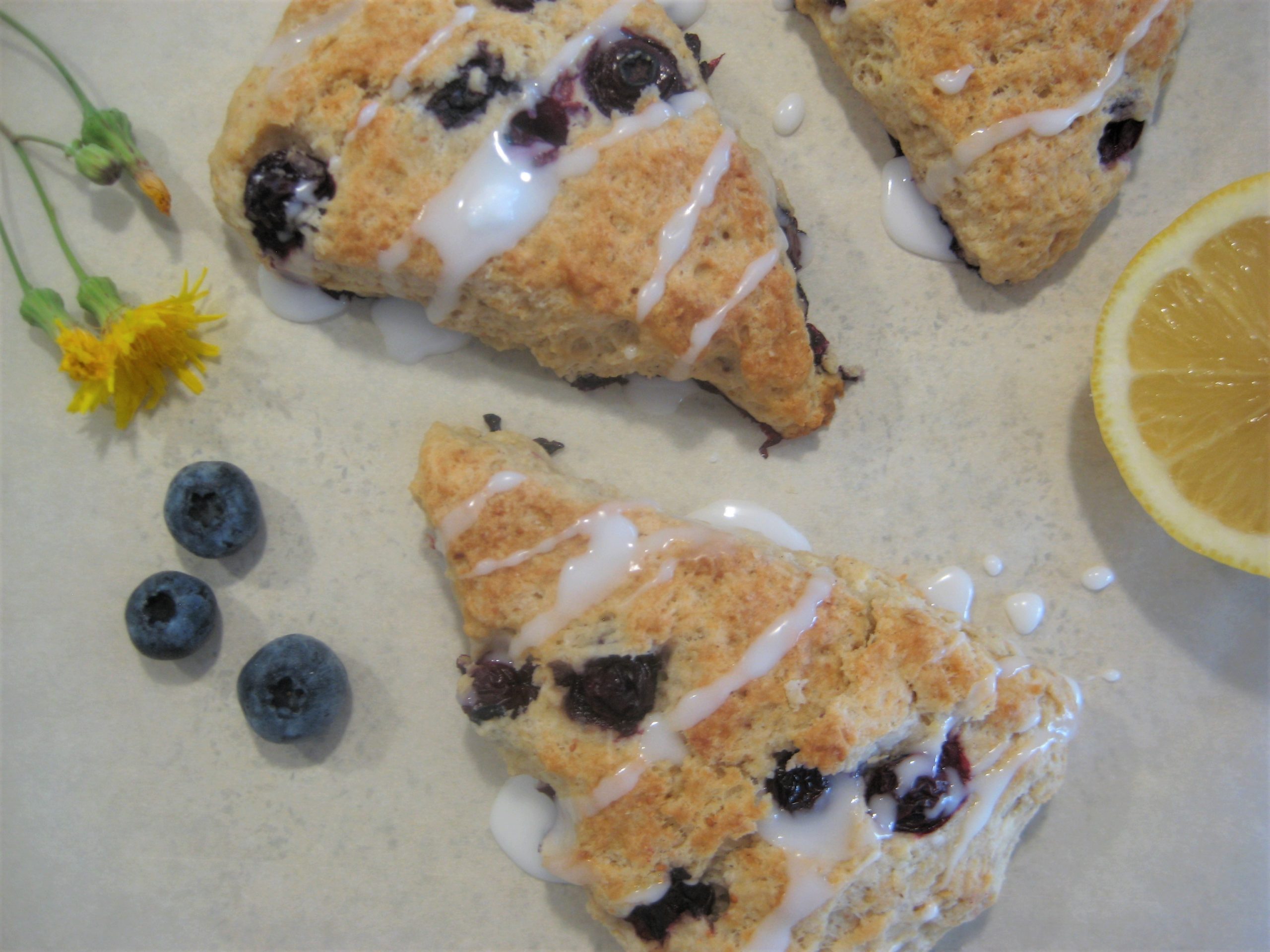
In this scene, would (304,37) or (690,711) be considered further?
(304,37)

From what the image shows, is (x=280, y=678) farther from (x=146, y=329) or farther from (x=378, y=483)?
(x=146, y=329)

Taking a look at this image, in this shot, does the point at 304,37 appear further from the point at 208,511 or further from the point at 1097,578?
the point at 1097,578

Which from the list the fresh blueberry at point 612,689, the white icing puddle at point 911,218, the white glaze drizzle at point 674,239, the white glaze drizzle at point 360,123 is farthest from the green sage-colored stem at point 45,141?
the white icing puddle at point 911,218

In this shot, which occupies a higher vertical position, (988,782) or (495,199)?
(495,199)

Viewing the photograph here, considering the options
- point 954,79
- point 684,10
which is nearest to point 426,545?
point 684,10

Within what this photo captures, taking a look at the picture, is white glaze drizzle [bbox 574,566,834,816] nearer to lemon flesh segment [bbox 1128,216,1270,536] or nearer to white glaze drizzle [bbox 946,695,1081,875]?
white glaze drizzle [bbox 946,695,1081,875]

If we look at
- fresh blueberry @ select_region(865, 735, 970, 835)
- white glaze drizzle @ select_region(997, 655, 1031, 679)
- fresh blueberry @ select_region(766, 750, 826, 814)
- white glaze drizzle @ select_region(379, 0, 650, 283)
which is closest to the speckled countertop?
white glaze drizzle @ select_region(997, 655, 1031, 679)
